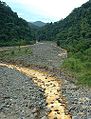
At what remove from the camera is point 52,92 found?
3791cm

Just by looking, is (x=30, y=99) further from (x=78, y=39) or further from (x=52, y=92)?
(x=78, y=39)

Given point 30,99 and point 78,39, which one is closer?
point 30,99

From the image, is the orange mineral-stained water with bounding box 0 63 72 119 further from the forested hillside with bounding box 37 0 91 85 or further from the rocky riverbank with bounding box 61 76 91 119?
the forested hillside with bounding box 37 0 91 85

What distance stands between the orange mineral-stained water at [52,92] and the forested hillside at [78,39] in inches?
132

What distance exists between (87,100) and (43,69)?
23868 mm

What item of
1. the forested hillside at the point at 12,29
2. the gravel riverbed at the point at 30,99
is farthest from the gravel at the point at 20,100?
the forested hillside at the point at 12,29

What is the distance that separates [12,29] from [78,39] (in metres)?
25.8

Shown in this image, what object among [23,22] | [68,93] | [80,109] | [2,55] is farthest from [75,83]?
[23,22]

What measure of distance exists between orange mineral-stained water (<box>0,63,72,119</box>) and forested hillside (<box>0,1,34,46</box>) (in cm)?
5113

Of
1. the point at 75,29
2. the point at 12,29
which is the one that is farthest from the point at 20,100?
the point at 75,29

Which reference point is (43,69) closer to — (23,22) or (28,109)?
(28,109)

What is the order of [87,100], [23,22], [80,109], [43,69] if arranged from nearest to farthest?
1. [80,109]
2. [87,100]
3. [43,69]
4. [23,22]

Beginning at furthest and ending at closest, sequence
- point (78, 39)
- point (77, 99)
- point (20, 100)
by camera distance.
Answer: point (78, 39), point (77, 99), point (20, 100)

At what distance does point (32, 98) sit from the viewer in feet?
108
